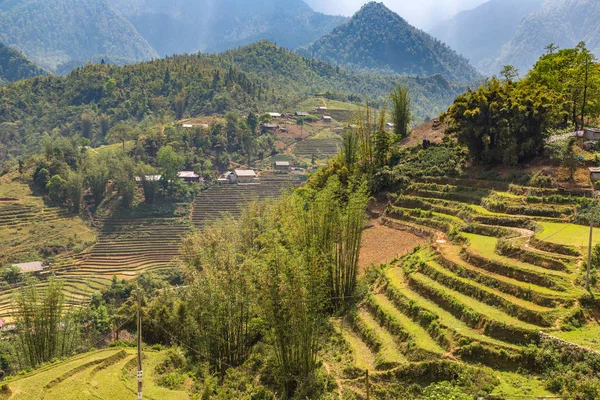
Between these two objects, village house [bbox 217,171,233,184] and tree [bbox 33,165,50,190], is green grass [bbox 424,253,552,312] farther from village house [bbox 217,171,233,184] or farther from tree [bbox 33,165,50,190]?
tree [bbox 33,165,50,190]

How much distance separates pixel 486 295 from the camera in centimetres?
1583

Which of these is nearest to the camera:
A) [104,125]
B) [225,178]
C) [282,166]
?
[225,178]

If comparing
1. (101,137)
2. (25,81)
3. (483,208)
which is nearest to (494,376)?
(483,208)

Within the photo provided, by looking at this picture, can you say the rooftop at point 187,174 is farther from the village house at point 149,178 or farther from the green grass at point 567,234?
the green grass at point 567,234

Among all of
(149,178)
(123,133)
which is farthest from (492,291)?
(123,133)

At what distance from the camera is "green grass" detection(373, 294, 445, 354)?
47.8 ft

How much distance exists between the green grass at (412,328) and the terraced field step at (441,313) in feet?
1.98

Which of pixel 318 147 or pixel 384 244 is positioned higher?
pixel 318 147

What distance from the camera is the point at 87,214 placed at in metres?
55.4

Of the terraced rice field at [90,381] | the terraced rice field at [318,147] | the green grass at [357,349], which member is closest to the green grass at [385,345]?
the green grass at [357,349]

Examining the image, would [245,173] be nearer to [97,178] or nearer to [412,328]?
[97,178]

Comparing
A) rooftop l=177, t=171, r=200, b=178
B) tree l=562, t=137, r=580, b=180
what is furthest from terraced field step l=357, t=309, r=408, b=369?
rooftop l=177, t=171, r=200, b=178

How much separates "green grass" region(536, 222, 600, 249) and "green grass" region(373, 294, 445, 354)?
19.2 feet

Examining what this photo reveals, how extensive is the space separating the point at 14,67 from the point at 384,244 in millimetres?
141344
